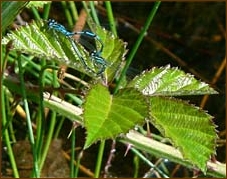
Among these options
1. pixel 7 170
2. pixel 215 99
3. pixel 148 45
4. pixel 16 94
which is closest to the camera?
pixel 16 94

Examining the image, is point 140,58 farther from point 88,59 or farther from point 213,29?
point 88,59

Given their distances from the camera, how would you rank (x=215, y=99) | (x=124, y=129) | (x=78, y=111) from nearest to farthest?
(x=124, y=129) → (x=78, y=111) → (x=215, y=99)

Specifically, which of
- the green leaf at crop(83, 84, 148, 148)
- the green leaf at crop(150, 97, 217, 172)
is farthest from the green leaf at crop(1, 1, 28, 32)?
the green leaf at crop(150, 97, 217, 172)

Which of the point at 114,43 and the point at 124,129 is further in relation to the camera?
the point at 114,43

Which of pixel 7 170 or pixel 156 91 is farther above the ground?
pixel 156 91

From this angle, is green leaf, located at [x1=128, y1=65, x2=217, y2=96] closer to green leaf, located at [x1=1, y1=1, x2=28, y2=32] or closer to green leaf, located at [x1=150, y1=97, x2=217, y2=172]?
green leaf, located at [x1=150, y1=97, x2=217, y2=172]

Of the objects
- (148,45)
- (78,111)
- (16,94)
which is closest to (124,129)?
(78,111)

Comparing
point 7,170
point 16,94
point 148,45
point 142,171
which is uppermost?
point 148,45
